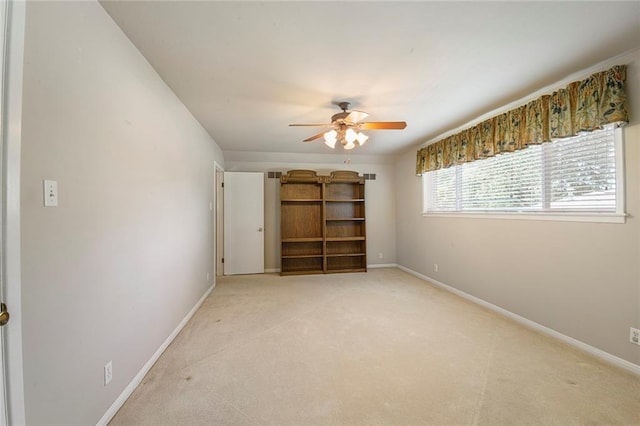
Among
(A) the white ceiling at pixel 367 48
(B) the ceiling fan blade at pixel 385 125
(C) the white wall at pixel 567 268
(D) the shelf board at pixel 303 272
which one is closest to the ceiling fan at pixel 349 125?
(B) the ceiling fan blade at pixel 385 125

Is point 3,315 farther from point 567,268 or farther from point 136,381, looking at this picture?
point 567,268

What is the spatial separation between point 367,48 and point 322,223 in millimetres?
3602

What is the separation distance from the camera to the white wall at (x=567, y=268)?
6.25 ft

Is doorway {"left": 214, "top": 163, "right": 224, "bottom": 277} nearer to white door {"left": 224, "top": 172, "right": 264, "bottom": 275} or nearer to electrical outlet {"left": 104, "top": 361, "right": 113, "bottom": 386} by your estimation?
white door {"left": 224, "top": 172, "right": 264, "bottom": 275}

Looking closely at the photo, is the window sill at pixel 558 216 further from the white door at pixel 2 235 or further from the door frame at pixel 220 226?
the door frame at pixel 220 226

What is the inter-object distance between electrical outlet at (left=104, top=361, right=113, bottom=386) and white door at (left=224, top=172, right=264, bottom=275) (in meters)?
3.33

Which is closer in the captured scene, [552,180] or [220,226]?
[552,180]

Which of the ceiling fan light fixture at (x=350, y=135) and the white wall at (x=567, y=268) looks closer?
the white wall at (x=567, y=268)

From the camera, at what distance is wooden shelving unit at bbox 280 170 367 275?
16.5 feet

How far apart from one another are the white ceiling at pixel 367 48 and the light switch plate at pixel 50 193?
1.08 meters

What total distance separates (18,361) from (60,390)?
35cm

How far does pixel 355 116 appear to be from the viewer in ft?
8.29

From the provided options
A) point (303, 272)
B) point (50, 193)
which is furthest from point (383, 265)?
point (50, 193)

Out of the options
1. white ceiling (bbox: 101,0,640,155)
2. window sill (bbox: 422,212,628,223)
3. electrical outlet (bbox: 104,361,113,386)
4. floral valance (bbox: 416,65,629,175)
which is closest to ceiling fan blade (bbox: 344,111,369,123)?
white ceiling (bbox: 101,0,640,155)
